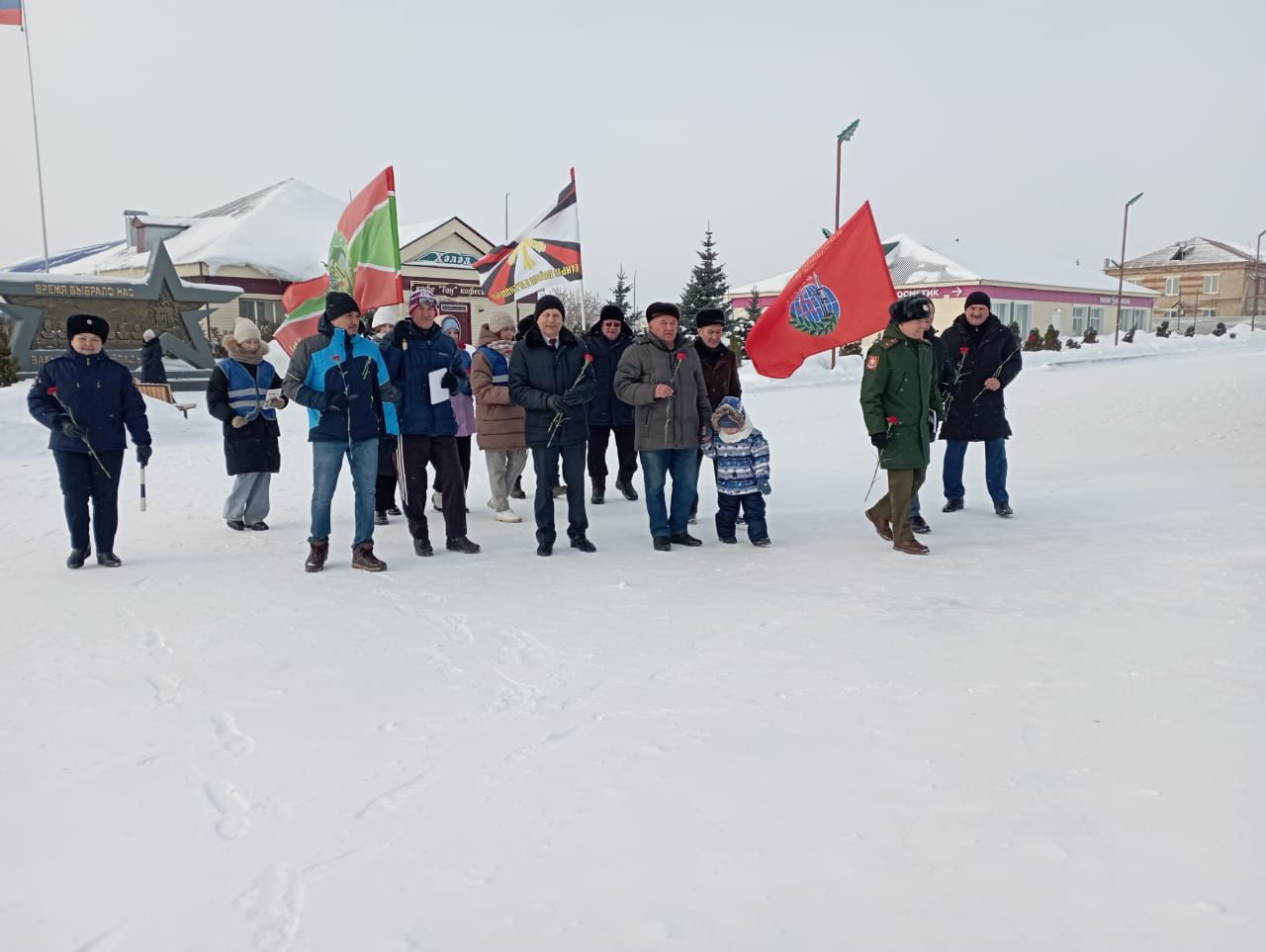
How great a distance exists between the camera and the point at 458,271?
3709cm

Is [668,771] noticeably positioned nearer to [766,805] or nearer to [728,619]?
[766,805]

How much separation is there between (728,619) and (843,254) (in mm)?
3506

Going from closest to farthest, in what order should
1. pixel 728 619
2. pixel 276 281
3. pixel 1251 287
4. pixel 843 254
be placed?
pixel 728 619 < pixel 843 254 < pixel 276 281 < pixel 1251 287

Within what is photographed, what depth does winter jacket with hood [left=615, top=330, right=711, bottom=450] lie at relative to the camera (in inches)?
270

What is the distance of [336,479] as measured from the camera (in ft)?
21.2

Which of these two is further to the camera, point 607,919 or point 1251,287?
point 1251,287

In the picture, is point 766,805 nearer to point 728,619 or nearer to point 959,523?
point 728,619

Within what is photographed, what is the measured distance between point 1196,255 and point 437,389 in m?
79.4

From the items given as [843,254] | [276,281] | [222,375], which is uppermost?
[276,281]

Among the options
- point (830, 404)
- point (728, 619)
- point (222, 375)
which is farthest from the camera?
point (830, 404)

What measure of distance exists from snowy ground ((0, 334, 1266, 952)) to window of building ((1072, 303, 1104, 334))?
4744cm

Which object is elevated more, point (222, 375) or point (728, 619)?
point (222, 375)

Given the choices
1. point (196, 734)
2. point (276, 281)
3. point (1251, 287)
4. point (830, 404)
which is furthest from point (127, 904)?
point (1251, 287)

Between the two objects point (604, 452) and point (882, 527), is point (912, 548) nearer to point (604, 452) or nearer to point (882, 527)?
point (882, 527)
